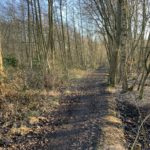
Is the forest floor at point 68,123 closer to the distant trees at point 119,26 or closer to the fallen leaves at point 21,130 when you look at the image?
the fallen leaves at point 21,130

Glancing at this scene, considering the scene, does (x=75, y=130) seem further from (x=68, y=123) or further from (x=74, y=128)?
(x=68, y=123)

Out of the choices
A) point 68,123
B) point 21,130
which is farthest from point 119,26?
point 21,130

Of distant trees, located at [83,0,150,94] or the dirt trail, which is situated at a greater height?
distant trees, located at [83,0,150,94]

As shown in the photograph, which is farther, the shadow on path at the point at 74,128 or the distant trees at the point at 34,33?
the distant trees at the point at 34,33

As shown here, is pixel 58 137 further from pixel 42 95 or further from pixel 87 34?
pixel 87 34

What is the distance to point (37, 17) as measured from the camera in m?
21.0

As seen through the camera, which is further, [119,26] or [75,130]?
[119,26]

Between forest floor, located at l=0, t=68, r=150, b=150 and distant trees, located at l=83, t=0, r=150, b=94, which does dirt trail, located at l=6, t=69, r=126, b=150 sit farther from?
distant trees, located at l=83, t=0, r=150, b=94

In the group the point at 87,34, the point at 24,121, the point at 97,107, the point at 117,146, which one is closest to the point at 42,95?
the point at 97,107

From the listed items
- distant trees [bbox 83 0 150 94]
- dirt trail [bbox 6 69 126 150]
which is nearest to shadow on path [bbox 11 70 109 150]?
dirt trail [bbox 6 69 126 150]

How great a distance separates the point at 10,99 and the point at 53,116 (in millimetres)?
1943

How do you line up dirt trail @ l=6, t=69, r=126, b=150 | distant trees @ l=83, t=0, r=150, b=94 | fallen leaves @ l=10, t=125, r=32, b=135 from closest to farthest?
dirt trail @ l=6, t=69, r=126, b=150, fallen leaves @ l=10, t=125, r=32, b=135, distant trees @ l=83, t=0, r=150, b=94

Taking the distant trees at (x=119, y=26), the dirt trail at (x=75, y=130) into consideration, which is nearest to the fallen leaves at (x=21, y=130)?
the dirt trail at (x=75, y=130)

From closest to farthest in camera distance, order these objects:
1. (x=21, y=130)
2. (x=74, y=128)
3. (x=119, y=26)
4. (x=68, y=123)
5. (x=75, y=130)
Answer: (x=21, y=130) < (x=75, y=130) < (x=74, y=128) < (x=68, y=123) < (x=119, y=26)
